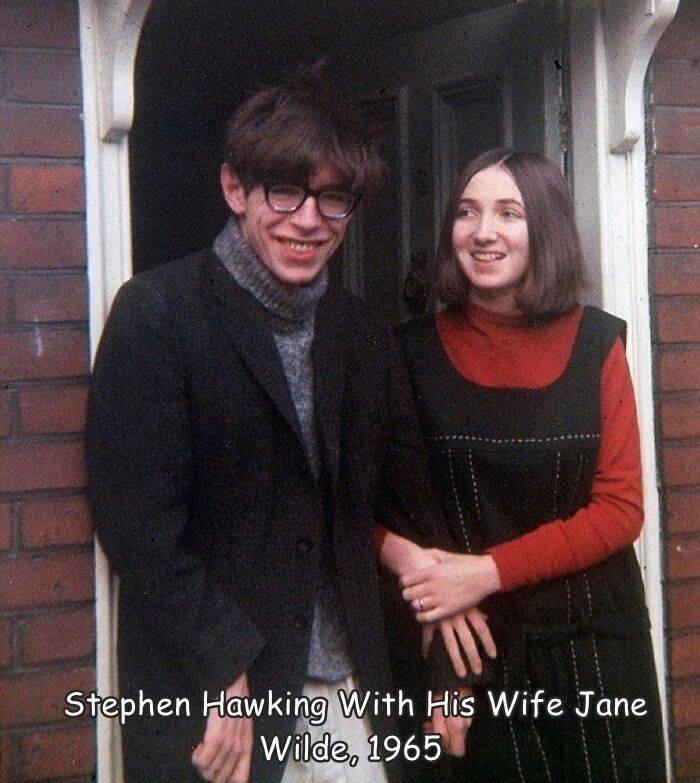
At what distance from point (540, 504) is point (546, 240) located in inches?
22.1

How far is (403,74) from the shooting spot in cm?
303

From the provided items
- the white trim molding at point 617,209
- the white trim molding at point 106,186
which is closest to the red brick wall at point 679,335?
the white trim molding at point 617,209

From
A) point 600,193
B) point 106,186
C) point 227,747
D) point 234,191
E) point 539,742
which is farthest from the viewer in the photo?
Answer: point 600,193

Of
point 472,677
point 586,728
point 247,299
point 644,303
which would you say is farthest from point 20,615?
point 644,303

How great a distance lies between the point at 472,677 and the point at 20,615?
0.91 meters

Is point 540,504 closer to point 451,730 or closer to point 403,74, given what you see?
point 451,730

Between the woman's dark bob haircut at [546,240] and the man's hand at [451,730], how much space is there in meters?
0.83

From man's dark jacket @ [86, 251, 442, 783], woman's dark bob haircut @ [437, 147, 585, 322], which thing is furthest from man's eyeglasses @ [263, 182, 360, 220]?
woman's dark bob haircut @ [437, 147, 585, 322]

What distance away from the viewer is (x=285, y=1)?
3.19m

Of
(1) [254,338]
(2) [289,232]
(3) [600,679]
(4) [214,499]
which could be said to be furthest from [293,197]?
(3) [600,679]

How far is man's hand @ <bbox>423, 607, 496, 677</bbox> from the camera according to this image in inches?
84.9

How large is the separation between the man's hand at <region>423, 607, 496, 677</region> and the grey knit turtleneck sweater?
9.1 inches

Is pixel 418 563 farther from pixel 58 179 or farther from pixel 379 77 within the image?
pixel 379 77

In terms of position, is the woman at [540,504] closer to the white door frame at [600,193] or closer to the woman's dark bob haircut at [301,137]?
the white door frame at [600,193]
